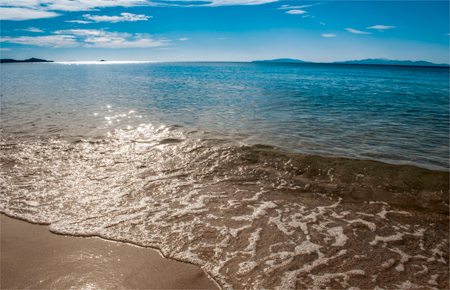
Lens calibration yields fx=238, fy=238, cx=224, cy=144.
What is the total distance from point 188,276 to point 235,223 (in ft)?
5.37

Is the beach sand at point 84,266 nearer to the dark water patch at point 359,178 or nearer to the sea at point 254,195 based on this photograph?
the sea at point 254,195

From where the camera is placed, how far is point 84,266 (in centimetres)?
391

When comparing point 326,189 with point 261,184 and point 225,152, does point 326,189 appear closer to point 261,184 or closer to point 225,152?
point 261,184

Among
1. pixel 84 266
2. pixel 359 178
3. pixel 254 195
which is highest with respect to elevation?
pixel 359 178

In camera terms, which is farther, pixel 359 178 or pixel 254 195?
pixel 359 178

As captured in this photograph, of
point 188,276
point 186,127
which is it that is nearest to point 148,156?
point 186,127

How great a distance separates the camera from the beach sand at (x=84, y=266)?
142 inches

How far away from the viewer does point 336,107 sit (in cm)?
1867

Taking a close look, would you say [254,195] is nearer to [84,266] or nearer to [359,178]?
[359,178]

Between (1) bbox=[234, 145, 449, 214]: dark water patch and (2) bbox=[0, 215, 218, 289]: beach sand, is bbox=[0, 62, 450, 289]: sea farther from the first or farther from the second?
(2) bbox=[0, 215, 218, 289]: beach sand

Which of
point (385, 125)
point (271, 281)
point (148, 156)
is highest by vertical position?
point (385, 125)

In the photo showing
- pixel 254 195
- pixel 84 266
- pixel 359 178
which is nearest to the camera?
pixel 84 266

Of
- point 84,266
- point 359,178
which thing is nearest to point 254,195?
point 359,178

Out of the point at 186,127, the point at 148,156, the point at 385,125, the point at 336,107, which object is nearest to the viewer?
the point at 148,156
